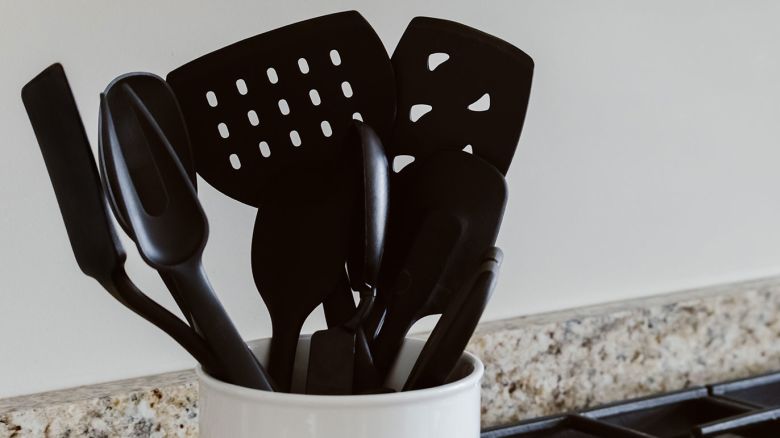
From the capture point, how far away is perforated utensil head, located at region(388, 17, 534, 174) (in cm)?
48

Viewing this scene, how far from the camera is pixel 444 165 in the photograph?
1.57ft

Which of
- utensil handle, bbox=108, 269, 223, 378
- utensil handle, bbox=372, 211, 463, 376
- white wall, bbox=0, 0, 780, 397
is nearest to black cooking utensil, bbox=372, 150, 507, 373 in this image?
utensil handle, bbox=372, 211, 463, 376

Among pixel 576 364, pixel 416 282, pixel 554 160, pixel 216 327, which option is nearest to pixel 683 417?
pixel 576 364

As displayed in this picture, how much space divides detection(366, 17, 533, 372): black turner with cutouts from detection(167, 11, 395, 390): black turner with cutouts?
0.02 meters

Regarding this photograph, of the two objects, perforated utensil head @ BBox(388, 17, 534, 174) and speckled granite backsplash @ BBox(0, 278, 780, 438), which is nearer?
perforated utensil head @ BBox(388, 17, 534, 174)

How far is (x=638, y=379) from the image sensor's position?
849 millimetres

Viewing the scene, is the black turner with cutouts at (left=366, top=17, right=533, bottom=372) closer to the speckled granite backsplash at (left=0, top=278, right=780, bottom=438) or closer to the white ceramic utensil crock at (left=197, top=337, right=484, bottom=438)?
the white ceramic utensil crock at (left=197, top=337, right=484, bottom=438)

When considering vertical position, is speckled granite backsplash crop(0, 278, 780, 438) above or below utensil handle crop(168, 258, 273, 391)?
below

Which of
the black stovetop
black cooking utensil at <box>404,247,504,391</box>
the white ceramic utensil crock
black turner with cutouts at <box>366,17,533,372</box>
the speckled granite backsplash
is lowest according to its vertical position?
the black stovetop

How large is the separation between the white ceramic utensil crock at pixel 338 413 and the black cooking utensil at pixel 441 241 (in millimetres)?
73

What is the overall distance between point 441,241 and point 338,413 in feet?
0.42

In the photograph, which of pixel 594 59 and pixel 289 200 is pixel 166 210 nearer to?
pixel 289 200

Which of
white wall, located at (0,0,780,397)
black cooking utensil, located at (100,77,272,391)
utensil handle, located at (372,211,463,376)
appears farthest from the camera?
white wall, located at (0,0,780,397)

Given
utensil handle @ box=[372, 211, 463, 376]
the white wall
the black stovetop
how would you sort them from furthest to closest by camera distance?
the black stovetop → the white wall → utensil handle @ box=[372, 211, 463, 376]
